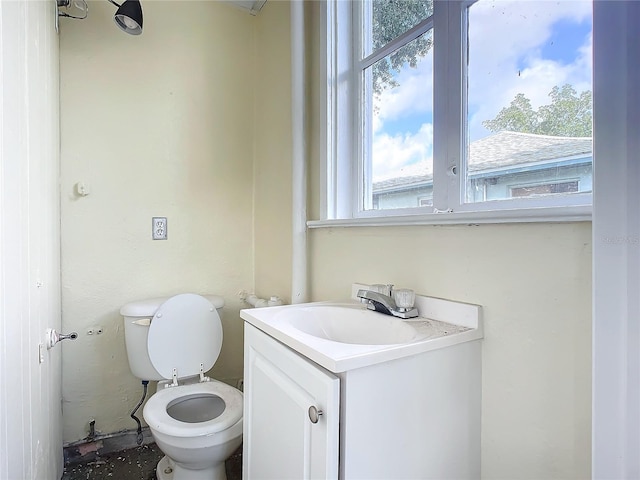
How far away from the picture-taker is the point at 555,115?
0.88 metres

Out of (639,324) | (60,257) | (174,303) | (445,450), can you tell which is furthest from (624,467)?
(60,257)

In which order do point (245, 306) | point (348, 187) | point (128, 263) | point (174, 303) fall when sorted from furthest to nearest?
point (245, 306) → point (128, 263) → point (174, 303) → point (348, 187)

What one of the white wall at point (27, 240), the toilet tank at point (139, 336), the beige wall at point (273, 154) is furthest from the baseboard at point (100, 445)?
the beige wall at point (273, 154)

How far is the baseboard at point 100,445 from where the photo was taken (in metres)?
1.68

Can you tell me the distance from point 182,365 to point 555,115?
1.67 metres

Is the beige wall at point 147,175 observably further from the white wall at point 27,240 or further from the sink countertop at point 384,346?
the sink countertop at point 384,346

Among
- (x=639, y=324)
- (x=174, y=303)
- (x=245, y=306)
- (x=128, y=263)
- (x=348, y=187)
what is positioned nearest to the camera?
(x=639, y=324)

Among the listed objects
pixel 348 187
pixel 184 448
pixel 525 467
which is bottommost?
pixel 184 448

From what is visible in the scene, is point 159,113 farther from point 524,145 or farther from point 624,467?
point 624,467

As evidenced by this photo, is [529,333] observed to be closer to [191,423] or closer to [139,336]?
[191,423]

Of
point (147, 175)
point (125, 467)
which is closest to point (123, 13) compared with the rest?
point (147, 175)

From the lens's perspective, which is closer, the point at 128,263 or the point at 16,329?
the point at 16,329

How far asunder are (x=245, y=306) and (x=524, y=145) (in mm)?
1605

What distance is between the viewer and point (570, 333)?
79 cm
